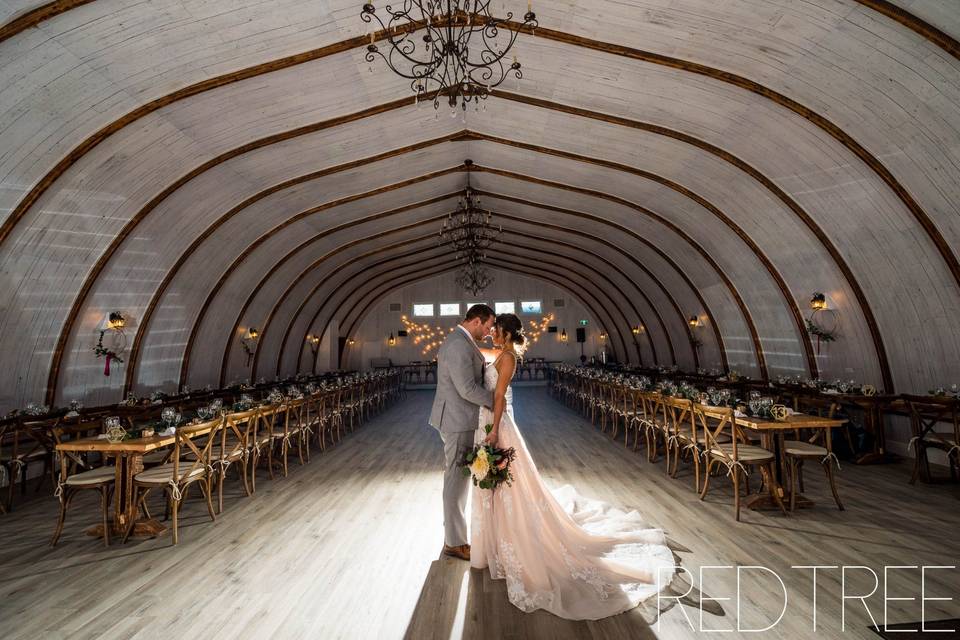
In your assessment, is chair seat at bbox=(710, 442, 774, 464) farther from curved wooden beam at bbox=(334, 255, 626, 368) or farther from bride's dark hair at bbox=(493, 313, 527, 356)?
curved wooden beam at bbox=(334, 255, 626, 368)

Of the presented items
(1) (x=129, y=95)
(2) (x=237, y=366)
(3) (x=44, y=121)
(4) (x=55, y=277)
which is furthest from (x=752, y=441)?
(2) (x=237, y=366)

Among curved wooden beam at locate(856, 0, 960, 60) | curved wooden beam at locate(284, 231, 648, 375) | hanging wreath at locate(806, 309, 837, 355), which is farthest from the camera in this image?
curved wooden beam at locate(284, 231, 648, 375)

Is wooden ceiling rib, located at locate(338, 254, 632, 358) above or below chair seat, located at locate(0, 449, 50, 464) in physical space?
above

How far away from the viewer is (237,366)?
14250 mm

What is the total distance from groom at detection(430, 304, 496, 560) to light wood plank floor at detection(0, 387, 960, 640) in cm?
28

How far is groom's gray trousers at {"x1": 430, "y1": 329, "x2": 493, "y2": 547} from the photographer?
398 centimetres

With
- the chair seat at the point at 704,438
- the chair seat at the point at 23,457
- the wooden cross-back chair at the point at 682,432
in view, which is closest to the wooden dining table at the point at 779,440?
the chair seat at the point at 704,438

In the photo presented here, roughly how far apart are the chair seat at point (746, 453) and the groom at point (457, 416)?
114 inches

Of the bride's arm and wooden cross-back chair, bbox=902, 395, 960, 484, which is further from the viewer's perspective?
wooden cross-back chair, bbox=902, 395, 960, 484

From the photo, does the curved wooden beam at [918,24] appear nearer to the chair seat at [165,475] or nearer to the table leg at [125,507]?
the chair seat at [165,475]

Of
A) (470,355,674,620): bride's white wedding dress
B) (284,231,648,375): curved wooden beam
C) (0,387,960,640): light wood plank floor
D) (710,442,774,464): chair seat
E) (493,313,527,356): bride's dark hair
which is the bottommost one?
(0,387,960,640): light wood plank floor

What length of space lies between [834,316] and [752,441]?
14.2 ft

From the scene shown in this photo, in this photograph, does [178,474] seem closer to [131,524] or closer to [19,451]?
[131,524]

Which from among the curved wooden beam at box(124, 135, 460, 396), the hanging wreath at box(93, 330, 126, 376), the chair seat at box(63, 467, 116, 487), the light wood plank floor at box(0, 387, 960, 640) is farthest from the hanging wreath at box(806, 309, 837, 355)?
the hanging wreath at box(93, 330, 126, 376)
